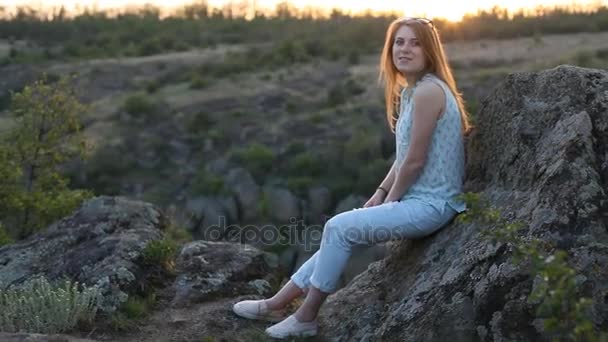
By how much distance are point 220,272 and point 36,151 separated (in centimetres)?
509

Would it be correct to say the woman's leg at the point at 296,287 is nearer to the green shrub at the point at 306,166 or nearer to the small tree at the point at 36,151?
the small tree at the point at 36,151

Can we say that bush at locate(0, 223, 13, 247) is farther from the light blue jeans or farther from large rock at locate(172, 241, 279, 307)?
the light blue jeans

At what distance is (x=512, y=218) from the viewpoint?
15.2 ft

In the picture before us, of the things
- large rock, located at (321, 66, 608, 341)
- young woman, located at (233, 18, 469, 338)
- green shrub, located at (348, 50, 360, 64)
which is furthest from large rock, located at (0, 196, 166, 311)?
green shrub, located at (348, 50, 360, 64)

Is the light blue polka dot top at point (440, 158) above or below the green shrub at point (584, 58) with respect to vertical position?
above

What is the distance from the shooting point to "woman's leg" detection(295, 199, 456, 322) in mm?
5008

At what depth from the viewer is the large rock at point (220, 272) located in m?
6.31

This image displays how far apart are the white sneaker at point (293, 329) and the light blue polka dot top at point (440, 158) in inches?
38.2

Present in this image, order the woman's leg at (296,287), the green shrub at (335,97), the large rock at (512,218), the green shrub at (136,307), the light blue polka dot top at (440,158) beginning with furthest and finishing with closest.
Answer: the green shrub at (335,97) → the green shrub at (136,307) → the woman's leg at (296,287) → the light blue polka dot top at (440,158) → the large rock at (512,218)

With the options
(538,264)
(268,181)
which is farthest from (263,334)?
(268,181)

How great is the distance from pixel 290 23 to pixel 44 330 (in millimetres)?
43407

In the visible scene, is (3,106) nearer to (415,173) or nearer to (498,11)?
(498,11)

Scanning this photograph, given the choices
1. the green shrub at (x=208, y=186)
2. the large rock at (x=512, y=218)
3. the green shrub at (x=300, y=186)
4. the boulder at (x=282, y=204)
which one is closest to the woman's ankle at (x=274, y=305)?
the large rock at (x=512, y=218)

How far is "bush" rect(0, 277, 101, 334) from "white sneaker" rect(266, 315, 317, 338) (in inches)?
45.8
